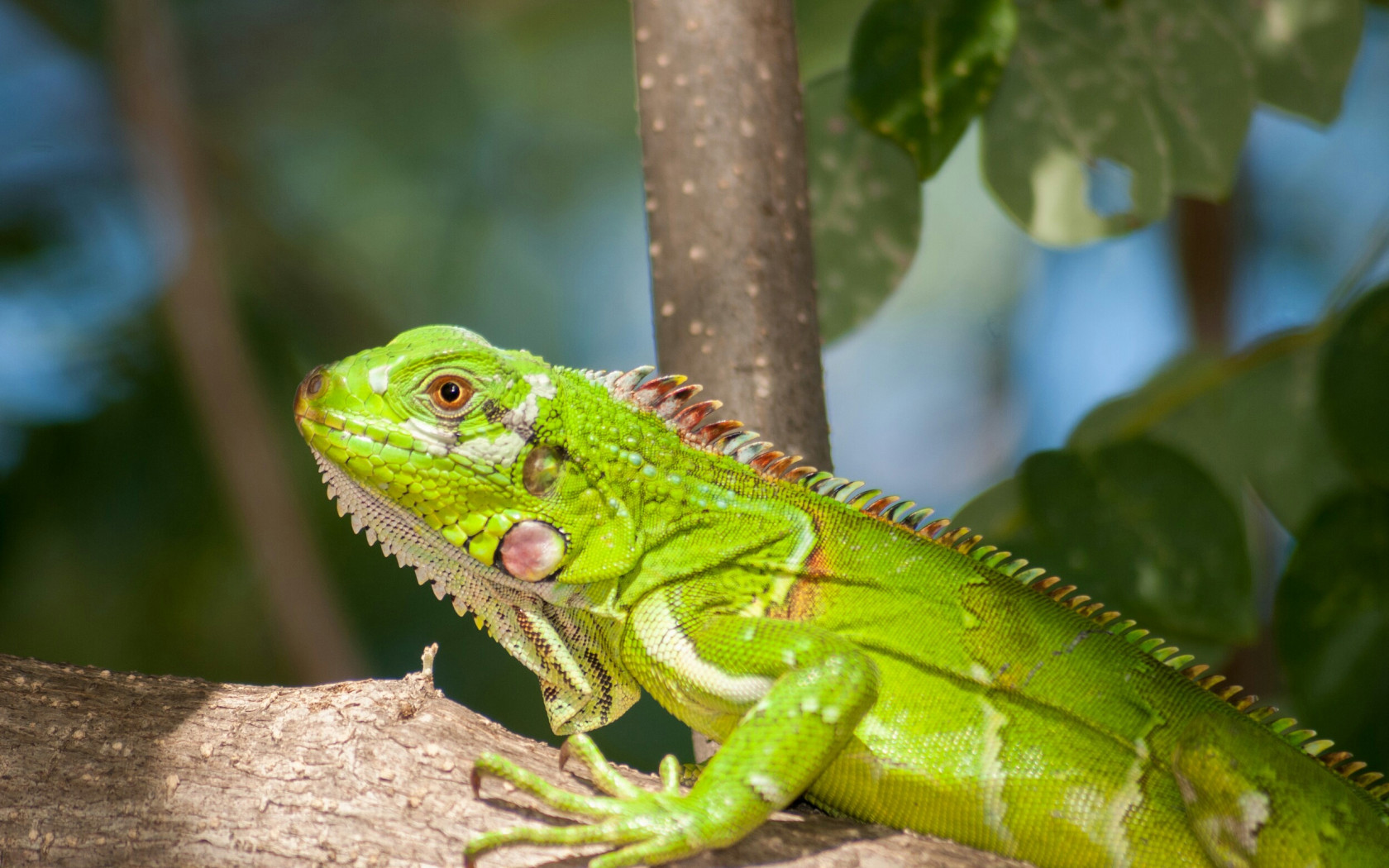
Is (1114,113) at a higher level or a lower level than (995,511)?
higher

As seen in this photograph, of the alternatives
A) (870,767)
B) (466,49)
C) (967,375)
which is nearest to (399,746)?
(870,767)

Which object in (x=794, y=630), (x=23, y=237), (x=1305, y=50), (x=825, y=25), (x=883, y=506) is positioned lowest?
(x=794, y=630)

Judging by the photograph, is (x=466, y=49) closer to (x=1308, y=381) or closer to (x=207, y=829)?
(x=1308, y=381)

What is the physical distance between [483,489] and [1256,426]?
8.71ft

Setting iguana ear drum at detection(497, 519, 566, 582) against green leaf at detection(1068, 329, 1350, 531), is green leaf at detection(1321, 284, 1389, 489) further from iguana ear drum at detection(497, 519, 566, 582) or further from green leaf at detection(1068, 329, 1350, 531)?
iguana ear drum at detection(497, 519, 566, 582)

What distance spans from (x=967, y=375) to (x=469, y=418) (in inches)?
481

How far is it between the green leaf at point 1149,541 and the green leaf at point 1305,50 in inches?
45.6

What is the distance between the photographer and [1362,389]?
300 cm

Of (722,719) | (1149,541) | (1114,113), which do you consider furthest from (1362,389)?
(722,719)

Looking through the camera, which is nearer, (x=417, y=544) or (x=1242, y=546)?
(x=417, y=544)

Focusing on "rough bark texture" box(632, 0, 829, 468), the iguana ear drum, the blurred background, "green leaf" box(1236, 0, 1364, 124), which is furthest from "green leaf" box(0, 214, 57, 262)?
"green leaf" box(1236, 0, 1364, 124)

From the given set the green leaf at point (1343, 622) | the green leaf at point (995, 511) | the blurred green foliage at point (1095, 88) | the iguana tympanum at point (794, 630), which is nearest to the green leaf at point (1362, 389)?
the green leaf at point (1343, 622)

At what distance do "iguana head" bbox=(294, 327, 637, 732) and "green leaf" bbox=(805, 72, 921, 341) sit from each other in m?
1.07

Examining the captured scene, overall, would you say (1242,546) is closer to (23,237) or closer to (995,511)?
(995,511)
